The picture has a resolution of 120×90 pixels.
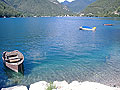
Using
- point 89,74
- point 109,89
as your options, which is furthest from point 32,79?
point 109,89

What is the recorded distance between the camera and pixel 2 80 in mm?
16594

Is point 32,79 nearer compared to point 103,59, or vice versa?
point 32,79

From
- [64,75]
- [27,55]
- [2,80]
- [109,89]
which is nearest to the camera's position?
[109,89]

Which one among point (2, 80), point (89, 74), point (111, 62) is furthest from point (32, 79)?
point (111, 62)

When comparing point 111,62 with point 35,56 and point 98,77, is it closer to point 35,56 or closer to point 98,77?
point 98,77

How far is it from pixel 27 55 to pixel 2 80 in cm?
943

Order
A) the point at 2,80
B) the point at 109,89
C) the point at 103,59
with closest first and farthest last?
the point at 109,89, the point at 2,80, the point at 103,59

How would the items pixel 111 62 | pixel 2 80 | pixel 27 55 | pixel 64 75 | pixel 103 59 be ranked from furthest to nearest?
pixel 27 55 → pixel 103 59 → pixel 111 62 → pixel 64 75 → pixel 2 80

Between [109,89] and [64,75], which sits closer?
[109,89]

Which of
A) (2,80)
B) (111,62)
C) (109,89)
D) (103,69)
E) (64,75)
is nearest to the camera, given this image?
(109,89)

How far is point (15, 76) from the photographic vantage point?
17.4 m

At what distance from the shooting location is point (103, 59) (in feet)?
78.5

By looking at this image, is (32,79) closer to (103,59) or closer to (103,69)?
(103,69)

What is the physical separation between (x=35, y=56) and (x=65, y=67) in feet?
23.7
